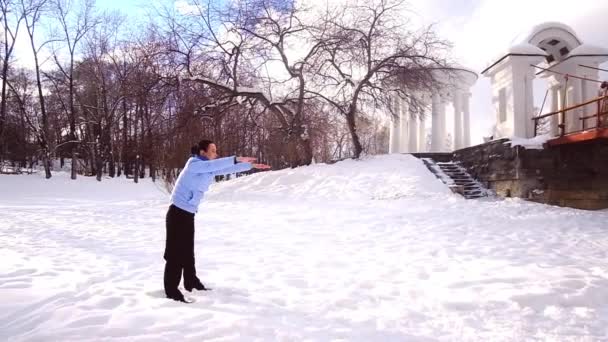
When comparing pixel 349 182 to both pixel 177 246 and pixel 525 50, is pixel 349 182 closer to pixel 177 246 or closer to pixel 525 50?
pixel 525 50

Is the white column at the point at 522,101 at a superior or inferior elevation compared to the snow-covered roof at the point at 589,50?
inferior

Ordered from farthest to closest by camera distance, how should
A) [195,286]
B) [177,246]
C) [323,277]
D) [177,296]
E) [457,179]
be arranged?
[457,179] → [323,277] → [195,286] → [177,246] → [177,296]

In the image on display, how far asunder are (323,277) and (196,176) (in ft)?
6.29

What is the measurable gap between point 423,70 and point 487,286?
14287mm

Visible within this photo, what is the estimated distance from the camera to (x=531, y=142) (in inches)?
485

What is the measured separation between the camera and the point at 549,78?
1552 cm

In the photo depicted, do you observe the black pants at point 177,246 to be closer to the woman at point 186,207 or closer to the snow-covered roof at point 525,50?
the woman at point 186,207

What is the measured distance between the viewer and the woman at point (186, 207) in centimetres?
365

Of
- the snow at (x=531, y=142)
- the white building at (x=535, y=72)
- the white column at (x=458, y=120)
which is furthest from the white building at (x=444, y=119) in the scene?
the snow at (x=531, y=142)

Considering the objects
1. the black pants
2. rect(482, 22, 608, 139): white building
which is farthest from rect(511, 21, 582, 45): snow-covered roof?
the black pants

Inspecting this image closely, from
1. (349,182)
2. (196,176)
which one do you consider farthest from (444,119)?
(196,176)

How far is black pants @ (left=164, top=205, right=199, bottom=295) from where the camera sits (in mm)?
3673

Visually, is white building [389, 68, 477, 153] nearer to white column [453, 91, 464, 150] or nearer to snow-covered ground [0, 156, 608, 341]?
white column [453, 91, 464, 150]

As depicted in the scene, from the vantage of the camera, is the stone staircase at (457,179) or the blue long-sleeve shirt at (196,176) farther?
the stone staircase at (457,179)
